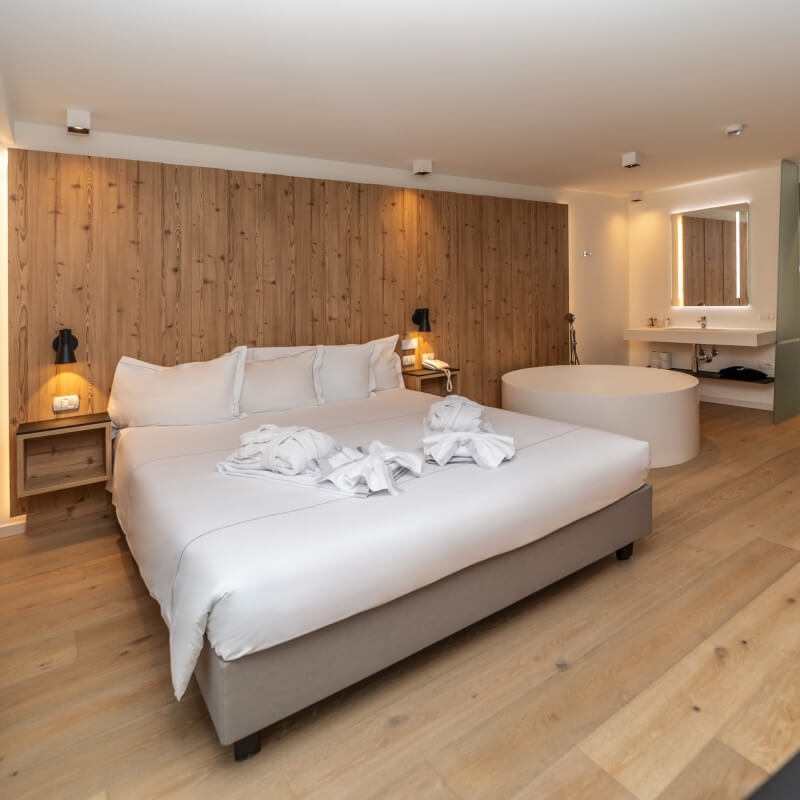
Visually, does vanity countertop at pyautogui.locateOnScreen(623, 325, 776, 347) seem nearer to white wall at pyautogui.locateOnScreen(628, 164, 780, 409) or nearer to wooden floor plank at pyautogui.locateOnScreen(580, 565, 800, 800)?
white wall at pyautogui.locateOnScreen(628, 164, 780, 409)

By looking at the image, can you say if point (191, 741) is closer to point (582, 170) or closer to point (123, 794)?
point (123, 794)

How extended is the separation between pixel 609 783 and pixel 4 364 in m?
3.44

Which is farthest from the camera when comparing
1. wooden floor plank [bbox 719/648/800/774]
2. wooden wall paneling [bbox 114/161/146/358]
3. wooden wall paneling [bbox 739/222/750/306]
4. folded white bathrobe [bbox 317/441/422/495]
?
wooden wall paneling [bbox 739/222/750/306]

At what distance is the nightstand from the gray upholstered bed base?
7.46 feet

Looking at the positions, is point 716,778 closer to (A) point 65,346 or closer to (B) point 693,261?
(A) point 65,346

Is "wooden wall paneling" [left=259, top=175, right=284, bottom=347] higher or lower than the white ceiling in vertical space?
lower

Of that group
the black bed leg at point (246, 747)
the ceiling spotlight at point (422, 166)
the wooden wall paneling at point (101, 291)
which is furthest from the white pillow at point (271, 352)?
the black bed leg at point (246, 747)

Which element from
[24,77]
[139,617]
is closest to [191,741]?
[139,617]

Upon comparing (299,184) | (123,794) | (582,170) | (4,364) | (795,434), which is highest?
(582,170)

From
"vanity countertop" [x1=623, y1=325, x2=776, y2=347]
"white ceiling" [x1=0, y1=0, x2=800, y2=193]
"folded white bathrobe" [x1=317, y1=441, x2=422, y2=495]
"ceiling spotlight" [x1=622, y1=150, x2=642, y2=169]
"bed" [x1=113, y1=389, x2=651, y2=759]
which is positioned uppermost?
"ceiling spotlight" [x1=622, y1=150, x2=642, y2=169]

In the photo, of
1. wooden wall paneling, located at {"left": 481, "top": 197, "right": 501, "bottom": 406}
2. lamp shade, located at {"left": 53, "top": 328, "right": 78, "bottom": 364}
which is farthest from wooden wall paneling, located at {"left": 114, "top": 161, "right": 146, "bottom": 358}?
wooden wall paneling, located at {"left": 481, "top": 197, "right": 501, "bottom": 406}

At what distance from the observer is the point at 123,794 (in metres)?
1.42

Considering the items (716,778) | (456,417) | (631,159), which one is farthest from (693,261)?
(716,778)

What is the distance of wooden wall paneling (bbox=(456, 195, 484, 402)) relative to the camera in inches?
189
